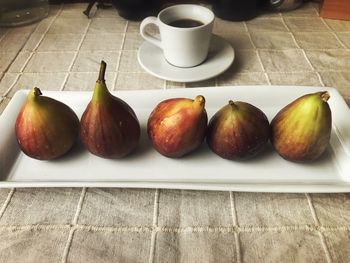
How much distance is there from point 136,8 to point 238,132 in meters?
0.38

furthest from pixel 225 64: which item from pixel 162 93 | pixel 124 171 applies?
pixel 124 171

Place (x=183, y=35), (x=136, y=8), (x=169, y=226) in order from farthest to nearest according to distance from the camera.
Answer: (x=136, y=8) → (x=183, y=35) → (x=169, y=226)

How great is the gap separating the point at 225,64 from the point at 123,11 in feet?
0.78

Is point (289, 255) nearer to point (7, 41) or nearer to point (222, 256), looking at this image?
point (222, 256)

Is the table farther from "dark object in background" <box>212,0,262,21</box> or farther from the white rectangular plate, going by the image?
"dark object in background" <box>212,0,262,21</box>

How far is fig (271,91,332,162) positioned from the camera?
29cm

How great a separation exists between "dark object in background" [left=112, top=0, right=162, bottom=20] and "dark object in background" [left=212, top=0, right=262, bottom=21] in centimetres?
11

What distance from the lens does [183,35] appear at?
437 mm

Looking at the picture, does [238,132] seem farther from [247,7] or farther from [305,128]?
[247,7]

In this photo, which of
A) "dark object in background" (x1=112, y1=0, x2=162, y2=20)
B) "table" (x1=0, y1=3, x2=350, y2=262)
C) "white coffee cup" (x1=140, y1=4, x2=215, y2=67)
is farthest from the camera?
"dark object in background" (x1=112, y1=0, x2=162, y2=20)

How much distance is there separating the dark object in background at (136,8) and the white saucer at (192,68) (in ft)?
0.33

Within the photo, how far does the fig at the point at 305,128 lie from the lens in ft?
0.94

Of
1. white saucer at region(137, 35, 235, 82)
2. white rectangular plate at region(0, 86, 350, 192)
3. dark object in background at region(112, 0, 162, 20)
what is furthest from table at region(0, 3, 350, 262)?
dark object in background at region(112, 0, 162, 20)

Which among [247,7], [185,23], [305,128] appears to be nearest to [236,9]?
[247,7]
